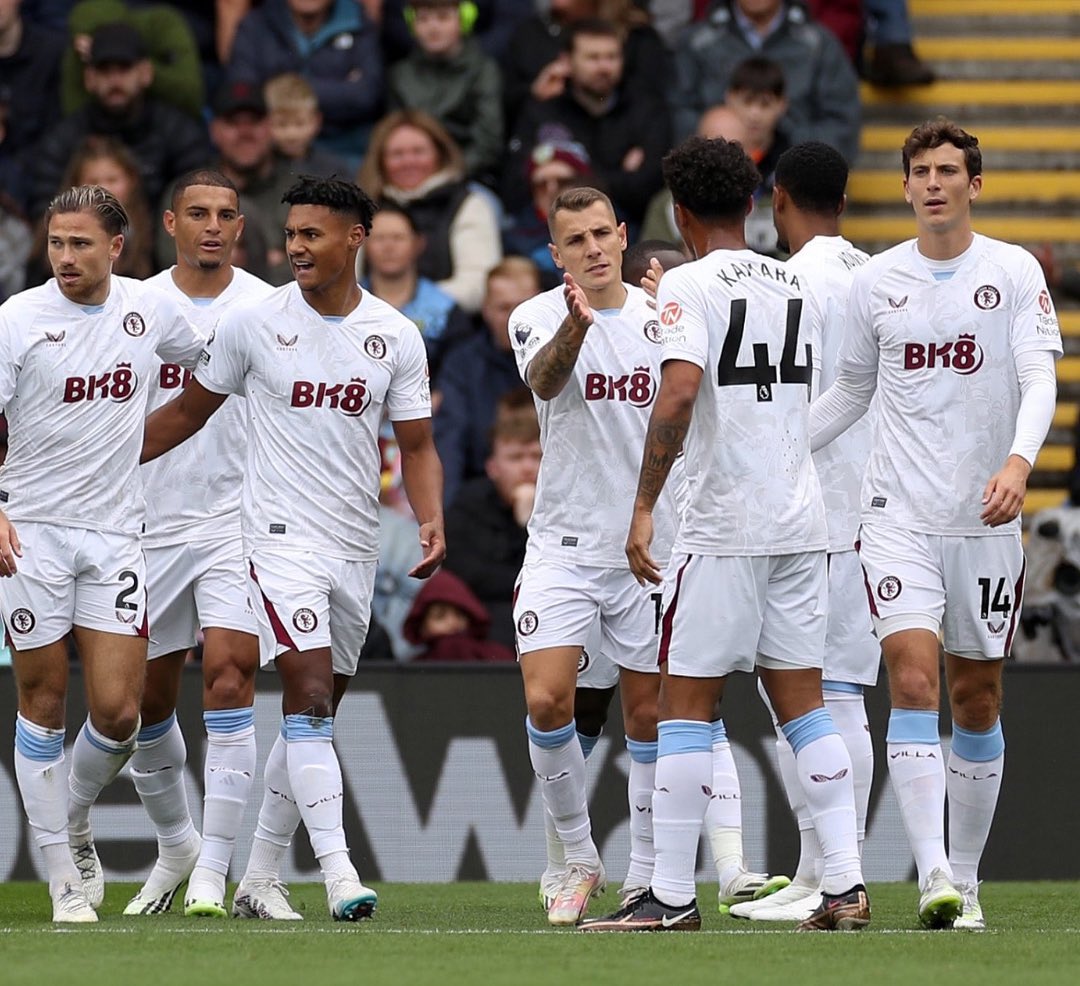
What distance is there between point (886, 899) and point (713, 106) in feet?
23.3

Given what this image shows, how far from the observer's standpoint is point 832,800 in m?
7.57

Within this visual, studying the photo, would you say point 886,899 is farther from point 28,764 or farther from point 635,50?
point 635,50

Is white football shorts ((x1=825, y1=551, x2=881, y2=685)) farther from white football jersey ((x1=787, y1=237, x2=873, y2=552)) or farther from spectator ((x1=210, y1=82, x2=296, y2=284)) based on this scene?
spectator ((x1=210, y1=82, x2=296, y2=284))

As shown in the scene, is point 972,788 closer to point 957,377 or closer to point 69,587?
point 957,377

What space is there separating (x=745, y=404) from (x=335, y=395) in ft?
5.50

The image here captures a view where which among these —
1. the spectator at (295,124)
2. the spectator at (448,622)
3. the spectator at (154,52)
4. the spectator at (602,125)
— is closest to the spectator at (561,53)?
the spectator at (602,125)

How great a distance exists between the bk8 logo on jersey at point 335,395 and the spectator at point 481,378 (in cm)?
521

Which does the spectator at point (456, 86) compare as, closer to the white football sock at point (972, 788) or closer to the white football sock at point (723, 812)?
the white football sock at point (723, 812)

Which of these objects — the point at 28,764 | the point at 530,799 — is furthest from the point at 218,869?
the point at 530,799

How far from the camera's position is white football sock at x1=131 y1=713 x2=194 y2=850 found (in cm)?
924

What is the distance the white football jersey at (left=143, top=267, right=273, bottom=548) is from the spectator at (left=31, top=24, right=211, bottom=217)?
218 inches

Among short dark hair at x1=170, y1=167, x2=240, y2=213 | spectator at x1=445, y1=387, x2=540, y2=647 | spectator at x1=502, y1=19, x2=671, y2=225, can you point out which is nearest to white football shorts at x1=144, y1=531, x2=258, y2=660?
short dark hair at x1=170, y1=167, x2=240, y2=213

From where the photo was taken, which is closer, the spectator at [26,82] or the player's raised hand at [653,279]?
the player's raised hand at [653,279]

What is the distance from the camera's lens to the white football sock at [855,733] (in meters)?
8.76
